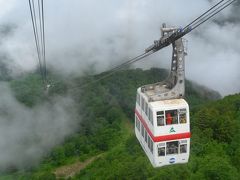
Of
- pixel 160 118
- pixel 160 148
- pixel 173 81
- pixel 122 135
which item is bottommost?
pixel 160 148

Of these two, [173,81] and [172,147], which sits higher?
[173,81]

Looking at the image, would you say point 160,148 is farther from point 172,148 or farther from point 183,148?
point 183,148

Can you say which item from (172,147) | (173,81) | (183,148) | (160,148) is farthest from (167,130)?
(173,81)

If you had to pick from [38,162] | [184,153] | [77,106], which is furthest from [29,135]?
[184,153]

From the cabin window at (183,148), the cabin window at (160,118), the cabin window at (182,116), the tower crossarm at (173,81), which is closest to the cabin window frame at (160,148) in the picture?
the cabin window at (183,148)

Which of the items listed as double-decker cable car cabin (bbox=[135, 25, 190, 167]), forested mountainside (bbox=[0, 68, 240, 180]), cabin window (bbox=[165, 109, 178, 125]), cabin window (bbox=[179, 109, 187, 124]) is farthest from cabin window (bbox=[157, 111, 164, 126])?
forested mountainside (bbox=[0, 68, 240, 180])

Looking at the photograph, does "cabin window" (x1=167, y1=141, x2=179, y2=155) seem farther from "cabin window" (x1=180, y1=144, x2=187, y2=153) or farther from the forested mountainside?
the forested mountainside

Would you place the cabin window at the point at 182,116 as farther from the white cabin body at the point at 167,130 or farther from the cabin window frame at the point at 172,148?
the cabin window frame at the point at 172,148
